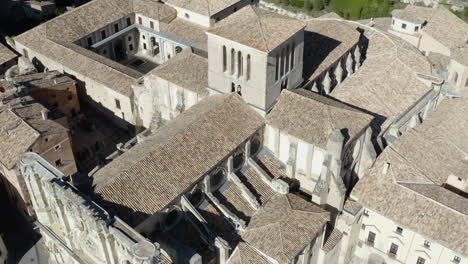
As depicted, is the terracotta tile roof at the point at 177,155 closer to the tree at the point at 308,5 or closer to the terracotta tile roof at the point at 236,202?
the terracotta tile roof at the point at 236,202

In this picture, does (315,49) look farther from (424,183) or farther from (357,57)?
(424,183)

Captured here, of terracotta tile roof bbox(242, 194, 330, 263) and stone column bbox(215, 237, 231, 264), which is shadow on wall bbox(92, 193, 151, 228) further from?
terracotta tile roof bbox(242, 194, 330, 263)

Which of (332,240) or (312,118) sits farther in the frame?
(332,240)

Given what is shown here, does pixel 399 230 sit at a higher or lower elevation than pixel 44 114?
lower

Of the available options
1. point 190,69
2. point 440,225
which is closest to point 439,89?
point 440,225

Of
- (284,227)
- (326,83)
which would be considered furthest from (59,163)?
(326,83)

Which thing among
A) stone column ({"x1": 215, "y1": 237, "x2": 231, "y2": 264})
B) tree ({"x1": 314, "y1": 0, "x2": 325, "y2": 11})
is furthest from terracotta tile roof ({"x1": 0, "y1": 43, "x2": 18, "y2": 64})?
tree ({"x1": 314, "y1": 0, "x2": 325, "y2": 11})

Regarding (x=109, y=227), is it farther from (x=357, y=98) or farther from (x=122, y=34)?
(x=122, y=34)

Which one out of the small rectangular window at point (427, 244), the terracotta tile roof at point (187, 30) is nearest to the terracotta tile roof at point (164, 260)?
the small rectangular window at point (427, 244)
